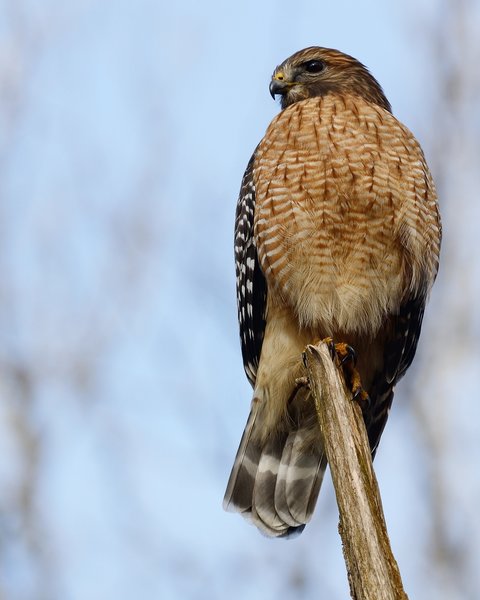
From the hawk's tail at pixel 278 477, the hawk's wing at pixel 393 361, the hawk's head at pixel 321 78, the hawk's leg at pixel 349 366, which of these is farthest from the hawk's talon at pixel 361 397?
the hawk's head at pixel 321 78

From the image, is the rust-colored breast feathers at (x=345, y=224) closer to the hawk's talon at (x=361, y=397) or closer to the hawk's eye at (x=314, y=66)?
the hawk's talon at (x=361, y=397)

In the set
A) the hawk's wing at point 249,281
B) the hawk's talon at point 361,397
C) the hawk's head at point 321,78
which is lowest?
the hawk's talon at point 361,397

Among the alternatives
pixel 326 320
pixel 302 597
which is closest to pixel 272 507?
pixel 326 320

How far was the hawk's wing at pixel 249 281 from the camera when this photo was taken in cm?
532

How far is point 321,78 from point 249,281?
132 cm

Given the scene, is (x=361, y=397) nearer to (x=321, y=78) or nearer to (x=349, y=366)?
(x=349, y=366)

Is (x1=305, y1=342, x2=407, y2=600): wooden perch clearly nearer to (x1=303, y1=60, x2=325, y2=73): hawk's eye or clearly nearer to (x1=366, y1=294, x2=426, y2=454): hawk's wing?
(x1=366, y1=294, x2=426, y2=454): hawk's wing

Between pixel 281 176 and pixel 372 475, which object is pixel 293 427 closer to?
pixel 281 176

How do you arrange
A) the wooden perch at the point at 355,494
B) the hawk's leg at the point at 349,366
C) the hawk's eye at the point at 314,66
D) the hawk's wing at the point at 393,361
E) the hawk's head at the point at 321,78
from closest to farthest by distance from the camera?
the wooden perch at the point at 355,494 < the hawk's leg at the point at 349,366 < the hawk's wing at the point at 393,361 < the hawk's head at the point at 321,78 < the hawk's eye at the point at 314,66

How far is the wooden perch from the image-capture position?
10.3 ft

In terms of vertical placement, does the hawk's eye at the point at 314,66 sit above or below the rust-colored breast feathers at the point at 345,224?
above

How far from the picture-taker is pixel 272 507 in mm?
4977

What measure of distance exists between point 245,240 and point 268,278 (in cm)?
32

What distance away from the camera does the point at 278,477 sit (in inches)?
199
